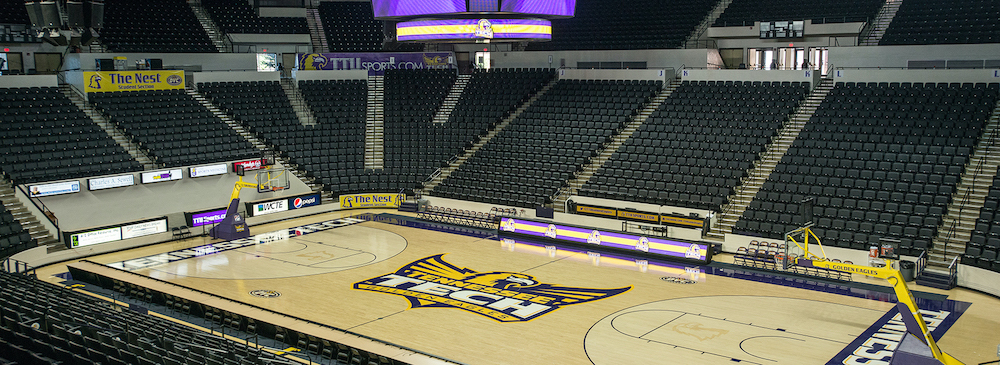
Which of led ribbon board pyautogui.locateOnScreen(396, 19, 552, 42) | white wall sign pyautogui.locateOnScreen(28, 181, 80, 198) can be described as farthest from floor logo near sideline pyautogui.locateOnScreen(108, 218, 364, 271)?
led ribbon board pyautogui.locateOnScreen(396, 19, 552, 42)

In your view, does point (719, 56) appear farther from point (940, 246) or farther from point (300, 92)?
point (300, 92)

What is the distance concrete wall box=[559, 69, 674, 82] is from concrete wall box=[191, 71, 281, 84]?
13.9 meters

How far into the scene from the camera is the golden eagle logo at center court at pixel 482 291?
18547 mm

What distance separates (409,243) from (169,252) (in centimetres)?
776

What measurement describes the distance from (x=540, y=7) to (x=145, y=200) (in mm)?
15980

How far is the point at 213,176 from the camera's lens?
30.1 metres

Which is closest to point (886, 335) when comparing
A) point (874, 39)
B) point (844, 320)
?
point (844, 320)

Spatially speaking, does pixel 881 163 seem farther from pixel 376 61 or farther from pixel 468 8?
pixel 376 61

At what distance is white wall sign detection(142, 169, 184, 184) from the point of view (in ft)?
91.6

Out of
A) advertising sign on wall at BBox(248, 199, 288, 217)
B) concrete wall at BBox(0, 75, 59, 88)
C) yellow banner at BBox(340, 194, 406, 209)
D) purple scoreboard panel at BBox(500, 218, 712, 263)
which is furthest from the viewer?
yellow banner at BBox(340, 194, 406, 209)

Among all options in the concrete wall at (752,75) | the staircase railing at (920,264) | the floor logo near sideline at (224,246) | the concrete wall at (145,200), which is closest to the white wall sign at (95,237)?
the concrete wall at (145,200)

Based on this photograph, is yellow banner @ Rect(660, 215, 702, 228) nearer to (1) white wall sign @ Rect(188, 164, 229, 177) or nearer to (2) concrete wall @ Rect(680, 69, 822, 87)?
(2) concrete wall @ Rect(680, 69, 822, 87)

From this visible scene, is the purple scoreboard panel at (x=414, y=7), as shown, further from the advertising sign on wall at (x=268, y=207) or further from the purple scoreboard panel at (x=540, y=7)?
the advertising sign on wall at (x=268, y=207)

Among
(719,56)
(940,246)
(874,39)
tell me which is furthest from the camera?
(719,56)
